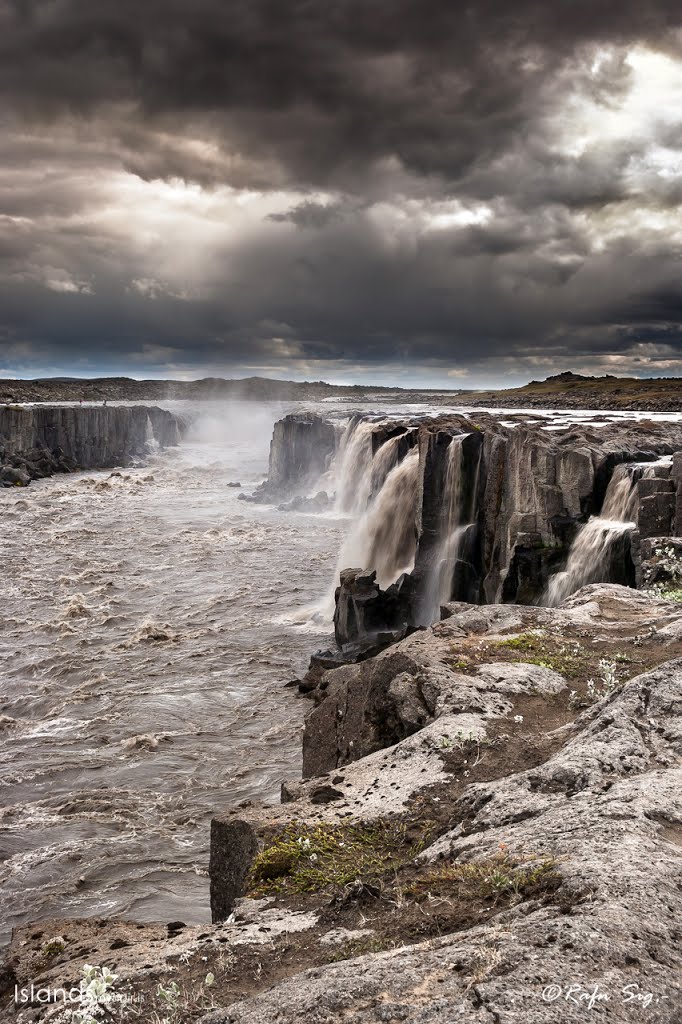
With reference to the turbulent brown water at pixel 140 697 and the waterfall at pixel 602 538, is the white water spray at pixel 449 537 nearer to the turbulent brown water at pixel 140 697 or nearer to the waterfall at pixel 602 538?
the turbulent brown water at pixel 140 697

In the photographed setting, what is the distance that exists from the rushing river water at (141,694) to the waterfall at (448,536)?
14.6ft

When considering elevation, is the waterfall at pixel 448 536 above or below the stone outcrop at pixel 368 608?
above

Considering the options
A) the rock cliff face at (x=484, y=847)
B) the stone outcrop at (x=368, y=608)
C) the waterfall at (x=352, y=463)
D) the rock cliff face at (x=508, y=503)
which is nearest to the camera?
the rock cliff face at (x=484, y=847)

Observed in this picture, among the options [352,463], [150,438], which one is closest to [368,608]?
[352,463]

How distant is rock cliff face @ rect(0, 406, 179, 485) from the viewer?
76625 millimetres

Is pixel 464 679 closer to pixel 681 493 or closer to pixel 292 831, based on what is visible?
pixel 292 831

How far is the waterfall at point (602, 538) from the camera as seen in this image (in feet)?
58.0

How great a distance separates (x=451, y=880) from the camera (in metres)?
4.82

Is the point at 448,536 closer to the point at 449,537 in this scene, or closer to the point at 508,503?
the point at 449,537

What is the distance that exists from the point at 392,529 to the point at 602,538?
13.5 meters

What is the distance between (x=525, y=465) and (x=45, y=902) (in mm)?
16353

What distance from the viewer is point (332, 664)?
22844 mm

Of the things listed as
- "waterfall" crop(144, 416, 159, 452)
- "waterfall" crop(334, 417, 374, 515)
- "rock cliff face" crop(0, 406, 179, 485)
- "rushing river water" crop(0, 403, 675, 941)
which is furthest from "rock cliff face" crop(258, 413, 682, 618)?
"waterfall" crop(144, 416, 159, 452)

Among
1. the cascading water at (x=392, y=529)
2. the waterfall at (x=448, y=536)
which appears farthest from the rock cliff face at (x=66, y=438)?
the waterfall at (x=448, y=536)
